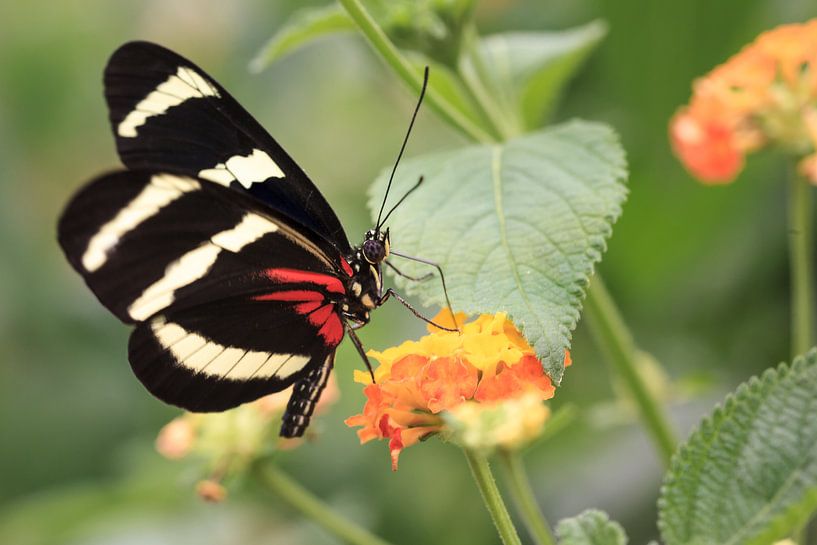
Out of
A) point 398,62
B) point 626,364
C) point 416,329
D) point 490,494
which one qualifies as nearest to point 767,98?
point 626,364

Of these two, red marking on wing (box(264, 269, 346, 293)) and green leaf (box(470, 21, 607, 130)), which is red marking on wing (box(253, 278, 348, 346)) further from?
green leaf (box(470, 21, 607, 130))

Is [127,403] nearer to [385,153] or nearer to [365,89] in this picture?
[385,153]

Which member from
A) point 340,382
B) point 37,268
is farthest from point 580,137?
point 37,268

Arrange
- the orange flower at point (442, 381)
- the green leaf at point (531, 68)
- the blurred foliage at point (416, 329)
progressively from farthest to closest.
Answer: the blurred foliage at point (416, 329)
the green leaf at point (531, 68)
the orange flower at point (442, 381)

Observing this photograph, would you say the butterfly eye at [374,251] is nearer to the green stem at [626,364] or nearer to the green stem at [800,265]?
the green stem at [626,364]

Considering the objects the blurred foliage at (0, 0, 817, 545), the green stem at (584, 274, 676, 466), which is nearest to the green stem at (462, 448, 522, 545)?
the green stem at (584, 274, 676, 466)

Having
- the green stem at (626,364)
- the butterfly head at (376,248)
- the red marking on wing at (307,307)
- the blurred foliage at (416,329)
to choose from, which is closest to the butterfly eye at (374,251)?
the butterfly head at (376,248)

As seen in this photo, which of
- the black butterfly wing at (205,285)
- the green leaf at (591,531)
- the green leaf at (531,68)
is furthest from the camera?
→ the green leaf at (531,68)

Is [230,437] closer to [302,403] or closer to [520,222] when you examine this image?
[302,403]
